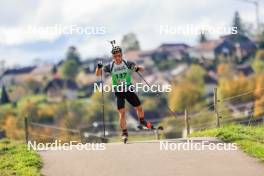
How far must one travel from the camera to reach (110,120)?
10688cm

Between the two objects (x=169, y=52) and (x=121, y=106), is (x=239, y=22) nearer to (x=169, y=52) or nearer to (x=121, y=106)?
(x=169, y=52)

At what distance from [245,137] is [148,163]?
3.26 meters

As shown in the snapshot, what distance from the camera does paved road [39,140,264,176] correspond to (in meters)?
10.7

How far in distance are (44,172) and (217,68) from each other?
433 ft

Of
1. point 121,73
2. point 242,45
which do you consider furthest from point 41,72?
point 121,73

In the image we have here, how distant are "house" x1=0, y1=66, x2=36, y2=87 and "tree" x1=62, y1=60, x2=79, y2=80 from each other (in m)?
13.9

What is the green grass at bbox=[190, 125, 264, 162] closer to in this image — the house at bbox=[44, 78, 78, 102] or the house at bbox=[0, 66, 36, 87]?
the house at bbox=[44, 78, 78, 102]

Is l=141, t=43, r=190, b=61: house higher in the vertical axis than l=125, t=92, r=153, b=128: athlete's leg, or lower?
higher

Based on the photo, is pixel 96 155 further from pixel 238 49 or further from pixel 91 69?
pixel 91 69

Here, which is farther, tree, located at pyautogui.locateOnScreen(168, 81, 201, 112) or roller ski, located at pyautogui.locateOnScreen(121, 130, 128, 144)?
tree, located at pyautogui.locateOnScreen(168, 81, 201, 112)

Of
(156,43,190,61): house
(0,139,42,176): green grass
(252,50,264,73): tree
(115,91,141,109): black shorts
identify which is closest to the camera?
(0,139,42,176): green grass

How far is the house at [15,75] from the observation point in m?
179

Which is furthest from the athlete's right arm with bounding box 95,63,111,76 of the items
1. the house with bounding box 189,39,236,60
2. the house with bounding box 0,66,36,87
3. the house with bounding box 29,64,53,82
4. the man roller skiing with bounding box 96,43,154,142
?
the house with bounding box 0,66,36,87

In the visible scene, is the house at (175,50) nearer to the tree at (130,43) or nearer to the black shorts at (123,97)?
the tree at (130,43)
